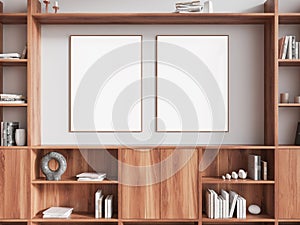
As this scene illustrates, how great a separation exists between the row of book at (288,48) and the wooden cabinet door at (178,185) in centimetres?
105

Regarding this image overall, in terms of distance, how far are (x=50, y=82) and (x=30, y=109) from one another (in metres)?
0.39

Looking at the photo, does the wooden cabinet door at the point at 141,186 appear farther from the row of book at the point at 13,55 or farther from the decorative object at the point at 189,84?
the row of book at the point at 13,55

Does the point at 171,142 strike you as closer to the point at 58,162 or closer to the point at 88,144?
the point at 88,144

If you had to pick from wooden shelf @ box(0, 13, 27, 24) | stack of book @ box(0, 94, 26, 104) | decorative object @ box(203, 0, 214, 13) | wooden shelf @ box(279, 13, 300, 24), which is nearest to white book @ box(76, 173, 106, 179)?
stack of book @ box(0, 94, 26, 104)

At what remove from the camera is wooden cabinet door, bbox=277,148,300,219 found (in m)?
3.81

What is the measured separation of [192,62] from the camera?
13.5 ft

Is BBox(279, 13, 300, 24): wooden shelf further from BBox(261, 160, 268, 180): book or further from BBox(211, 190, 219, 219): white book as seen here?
BBox(211, 190, 219, 219): white book

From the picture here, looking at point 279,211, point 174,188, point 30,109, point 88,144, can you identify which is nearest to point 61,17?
point 30,109

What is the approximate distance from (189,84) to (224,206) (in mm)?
1050

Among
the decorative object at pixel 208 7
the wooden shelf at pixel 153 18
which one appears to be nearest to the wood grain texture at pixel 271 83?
the wooden shelf at pixel 153 18

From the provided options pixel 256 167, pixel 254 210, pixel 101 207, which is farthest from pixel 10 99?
pixel 254 210

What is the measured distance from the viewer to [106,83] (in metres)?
4.14

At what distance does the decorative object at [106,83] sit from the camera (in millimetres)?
4137

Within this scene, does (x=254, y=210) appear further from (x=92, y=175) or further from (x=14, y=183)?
(x=14, y=183)
